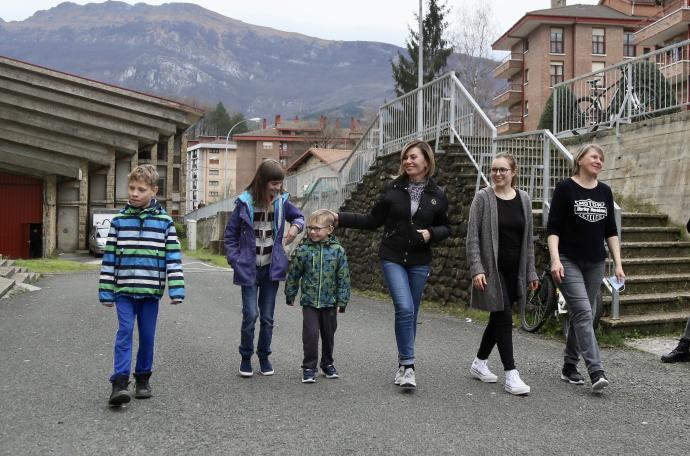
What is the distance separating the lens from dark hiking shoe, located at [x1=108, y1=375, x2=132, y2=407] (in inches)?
187

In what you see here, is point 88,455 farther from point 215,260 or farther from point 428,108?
point 215,260

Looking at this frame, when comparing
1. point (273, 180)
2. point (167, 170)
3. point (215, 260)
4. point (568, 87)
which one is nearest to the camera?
point (273, 180)

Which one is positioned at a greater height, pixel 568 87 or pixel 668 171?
pixel 568 87

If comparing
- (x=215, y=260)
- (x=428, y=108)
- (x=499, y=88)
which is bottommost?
(x=215, y=260)

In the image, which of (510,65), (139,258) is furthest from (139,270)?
(510,65)

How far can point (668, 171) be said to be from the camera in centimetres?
1029

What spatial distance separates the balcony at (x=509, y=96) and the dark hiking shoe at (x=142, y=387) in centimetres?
5298

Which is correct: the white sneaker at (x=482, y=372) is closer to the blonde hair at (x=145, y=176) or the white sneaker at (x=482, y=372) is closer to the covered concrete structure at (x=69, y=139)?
the blonde hair at (x=145, y=176)

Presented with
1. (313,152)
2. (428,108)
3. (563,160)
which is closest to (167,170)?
(313,152)

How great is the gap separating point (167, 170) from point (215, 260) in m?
21.6

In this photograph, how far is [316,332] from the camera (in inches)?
229

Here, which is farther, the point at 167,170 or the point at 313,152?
the point at 313,152

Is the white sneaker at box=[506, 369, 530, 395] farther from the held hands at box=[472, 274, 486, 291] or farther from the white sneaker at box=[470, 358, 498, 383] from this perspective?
the held hands at box=[472, 274, 486, 291]

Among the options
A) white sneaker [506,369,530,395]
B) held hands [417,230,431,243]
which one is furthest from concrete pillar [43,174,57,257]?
white sneaker [506,369,530,395]
